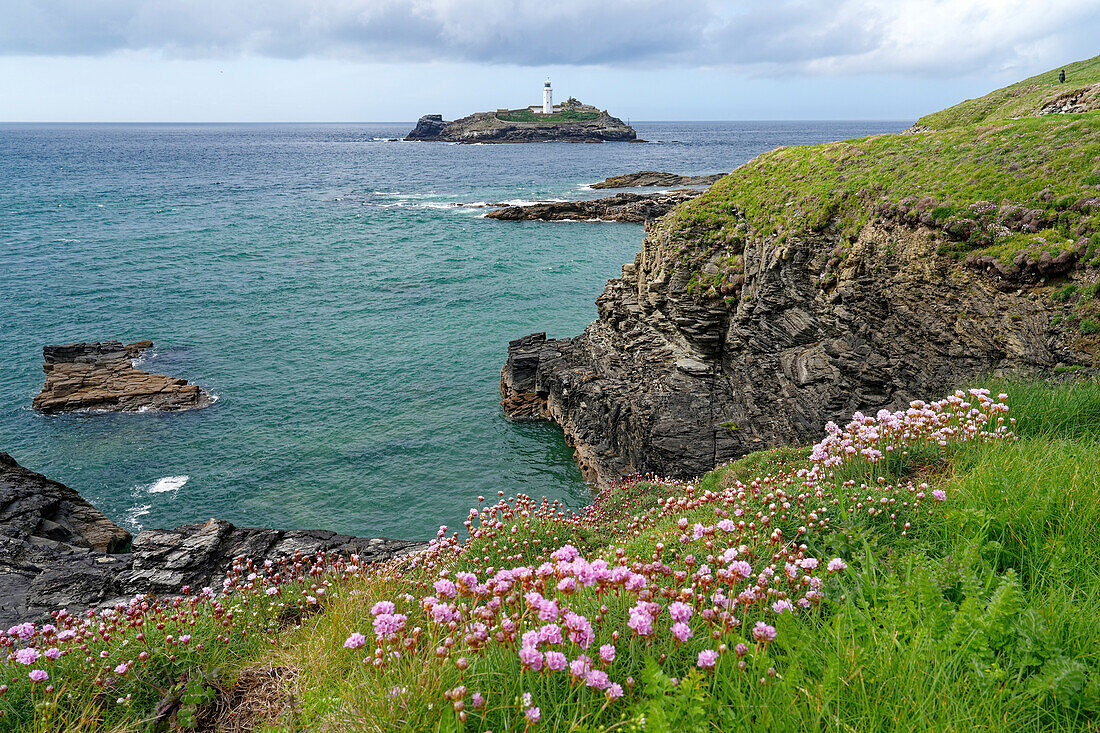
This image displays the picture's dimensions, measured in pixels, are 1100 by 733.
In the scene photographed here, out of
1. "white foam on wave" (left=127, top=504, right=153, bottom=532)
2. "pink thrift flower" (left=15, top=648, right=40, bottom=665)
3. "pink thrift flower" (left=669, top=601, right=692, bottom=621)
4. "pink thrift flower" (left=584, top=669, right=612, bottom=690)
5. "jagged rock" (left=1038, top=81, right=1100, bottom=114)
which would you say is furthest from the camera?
"jagged rock" (left=1038, top=81, right=1100, bottom=114)

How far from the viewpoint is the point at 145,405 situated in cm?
2652

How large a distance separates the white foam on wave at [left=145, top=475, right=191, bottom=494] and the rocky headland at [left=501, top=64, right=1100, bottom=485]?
13806mm

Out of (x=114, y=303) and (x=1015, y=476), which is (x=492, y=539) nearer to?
(x=1015, y=476)

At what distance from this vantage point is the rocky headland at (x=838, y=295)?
46.5 feet

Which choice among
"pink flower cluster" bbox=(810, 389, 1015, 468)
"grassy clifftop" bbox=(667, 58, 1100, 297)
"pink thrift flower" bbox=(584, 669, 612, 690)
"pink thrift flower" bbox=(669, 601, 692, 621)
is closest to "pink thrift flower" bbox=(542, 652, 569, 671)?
"pink thrift flower" bbox=(584, 669, 612, 690)

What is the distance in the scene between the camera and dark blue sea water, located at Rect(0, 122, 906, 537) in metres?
21.4

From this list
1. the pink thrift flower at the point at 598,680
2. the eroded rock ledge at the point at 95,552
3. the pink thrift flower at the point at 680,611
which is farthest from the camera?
the eroded rock ledge at the point at 95,552

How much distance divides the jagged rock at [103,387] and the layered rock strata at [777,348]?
1491 centimetres

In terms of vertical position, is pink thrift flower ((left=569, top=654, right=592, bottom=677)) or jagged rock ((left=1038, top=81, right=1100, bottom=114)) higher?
jagged rock ((left=1038, top=81, right=1100, bottom=114))

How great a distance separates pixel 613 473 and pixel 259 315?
28049mm

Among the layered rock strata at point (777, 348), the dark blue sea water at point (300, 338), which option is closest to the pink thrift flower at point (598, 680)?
the layered rock strata at point (777, 348)

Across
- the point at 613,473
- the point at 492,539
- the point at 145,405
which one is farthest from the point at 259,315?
the point at 492,539

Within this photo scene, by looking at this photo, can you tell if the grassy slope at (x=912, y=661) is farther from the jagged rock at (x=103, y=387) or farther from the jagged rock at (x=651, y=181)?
the jagged rock at (x=651, y=181)

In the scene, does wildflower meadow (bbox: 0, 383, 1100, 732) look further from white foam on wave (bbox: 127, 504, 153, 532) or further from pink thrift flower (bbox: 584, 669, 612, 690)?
white foam on wave (bbox: 127, 504, 153, 532)
